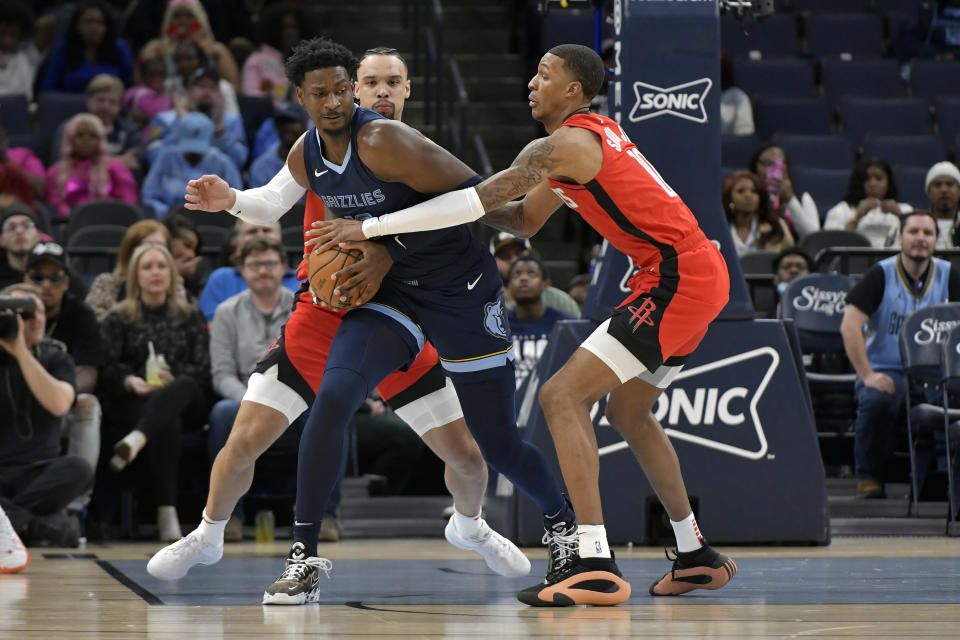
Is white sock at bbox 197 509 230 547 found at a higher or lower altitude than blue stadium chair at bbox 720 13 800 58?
lower

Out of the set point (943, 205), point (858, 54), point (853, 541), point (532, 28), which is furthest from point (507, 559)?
point (858, 54)

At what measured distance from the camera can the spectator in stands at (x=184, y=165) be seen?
33.3 feet

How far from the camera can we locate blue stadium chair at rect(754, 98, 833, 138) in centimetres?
1206

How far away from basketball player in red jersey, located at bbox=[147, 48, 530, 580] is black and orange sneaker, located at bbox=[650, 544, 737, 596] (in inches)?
22.1

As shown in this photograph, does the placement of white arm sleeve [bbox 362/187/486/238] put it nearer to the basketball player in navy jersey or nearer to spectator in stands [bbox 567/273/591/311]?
the basketball player in navy jersey

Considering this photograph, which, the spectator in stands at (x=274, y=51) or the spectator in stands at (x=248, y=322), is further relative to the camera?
the spectator in stands at (x=274, y=51)

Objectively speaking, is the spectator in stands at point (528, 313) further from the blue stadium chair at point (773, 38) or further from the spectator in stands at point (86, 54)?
the blue stadium chair at point (773, 38)

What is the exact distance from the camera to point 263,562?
5965mm

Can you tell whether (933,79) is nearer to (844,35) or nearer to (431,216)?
(844,35)

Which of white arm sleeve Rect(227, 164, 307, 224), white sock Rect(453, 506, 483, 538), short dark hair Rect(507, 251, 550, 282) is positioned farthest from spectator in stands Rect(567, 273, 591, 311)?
white arm sleeve Rect(227, 164, 307, 224)

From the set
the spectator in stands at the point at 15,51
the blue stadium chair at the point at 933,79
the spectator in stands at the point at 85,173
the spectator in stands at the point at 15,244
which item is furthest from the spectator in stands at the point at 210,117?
the blue stadium chair at the point at 933,79

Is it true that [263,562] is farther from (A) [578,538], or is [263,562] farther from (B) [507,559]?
(A) [578,538]

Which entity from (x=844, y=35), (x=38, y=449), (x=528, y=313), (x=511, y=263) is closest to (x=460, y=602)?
(x=38, y=449)

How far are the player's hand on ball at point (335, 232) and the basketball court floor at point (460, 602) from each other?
1.07 meters
